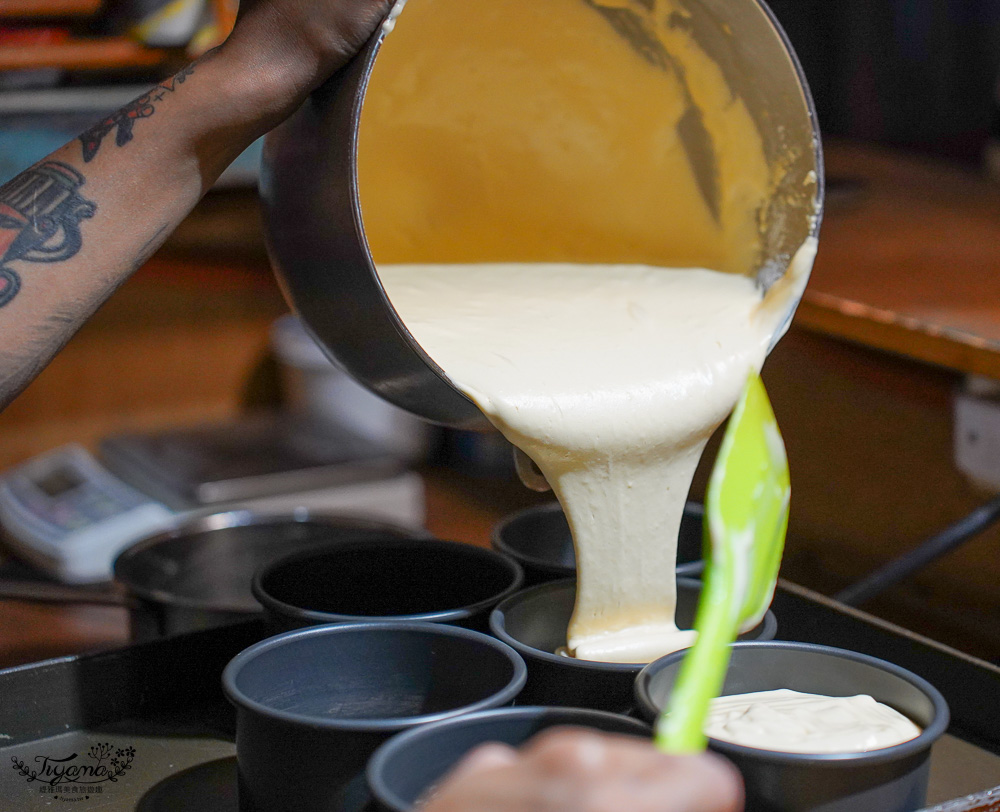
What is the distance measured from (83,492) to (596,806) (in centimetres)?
157

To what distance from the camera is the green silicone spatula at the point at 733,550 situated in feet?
1.93

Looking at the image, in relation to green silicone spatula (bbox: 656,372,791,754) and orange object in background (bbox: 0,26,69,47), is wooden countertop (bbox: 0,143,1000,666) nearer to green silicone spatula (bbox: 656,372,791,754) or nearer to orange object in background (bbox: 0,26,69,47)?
orange object in background (bbox: 0,26,69,47)

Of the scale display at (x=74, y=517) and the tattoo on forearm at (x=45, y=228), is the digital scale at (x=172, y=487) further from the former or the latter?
the tattoo on forearm at (x=45, y=228)

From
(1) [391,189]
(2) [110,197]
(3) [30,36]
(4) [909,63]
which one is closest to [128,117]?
(2) [110,197]

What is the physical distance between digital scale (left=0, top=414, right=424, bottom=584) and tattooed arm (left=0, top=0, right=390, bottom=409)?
90cm

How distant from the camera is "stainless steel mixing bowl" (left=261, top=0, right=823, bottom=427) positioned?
2.64 feet

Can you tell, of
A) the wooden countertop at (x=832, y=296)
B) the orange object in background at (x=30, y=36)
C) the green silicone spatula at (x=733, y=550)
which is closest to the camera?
the green silicone spatula at (x=733, y=550)

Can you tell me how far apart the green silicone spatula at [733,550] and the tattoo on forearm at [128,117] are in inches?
18.3

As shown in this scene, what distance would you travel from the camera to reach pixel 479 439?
→ 83.8 inches

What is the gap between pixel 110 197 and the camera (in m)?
0.88

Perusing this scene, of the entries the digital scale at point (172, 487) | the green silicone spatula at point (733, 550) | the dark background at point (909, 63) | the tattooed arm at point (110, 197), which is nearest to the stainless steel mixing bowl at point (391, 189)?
the tattooed arm at point (110, 197)

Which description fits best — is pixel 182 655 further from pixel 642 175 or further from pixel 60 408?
pixel 60 408

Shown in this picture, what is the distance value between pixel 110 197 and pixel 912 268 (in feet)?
3.82

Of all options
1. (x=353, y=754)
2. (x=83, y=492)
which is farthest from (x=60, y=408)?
(x=353, y=754)
